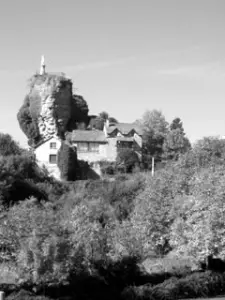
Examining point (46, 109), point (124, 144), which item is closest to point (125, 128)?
point (124, 144)

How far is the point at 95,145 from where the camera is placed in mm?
69375

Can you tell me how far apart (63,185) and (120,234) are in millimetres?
34481

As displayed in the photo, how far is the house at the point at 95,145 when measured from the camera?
66.9m

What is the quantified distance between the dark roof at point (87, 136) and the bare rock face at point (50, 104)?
4.33 metres

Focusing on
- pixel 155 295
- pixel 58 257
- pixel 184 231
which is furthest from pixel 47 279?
pixel 184 231

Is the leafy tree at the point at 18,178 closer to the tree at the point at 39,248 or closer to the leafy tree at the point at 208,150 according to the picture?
the leafy tree at the point at 208,150

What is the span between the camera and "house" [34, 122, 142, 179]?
66875 mm

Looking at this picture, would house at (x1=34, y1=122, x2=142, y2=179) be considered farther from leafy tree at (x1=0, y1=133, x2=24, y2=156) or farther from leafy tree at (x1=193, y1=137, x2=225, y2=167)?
leafy tree at (x1=193, y1=137, x2=225, y2=167)

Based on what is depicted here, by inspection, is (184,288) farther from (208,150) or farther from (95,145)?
(95,145)

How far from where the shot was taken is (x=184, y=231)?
2778 centimetres

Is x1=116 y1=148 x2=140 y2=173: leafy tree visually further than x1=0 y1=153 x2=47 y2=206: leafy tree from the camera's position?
Yes

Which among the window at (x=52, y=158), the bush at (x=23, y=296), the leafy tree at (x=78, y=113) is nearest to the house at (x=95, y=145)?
the window at (x=52, y=158)

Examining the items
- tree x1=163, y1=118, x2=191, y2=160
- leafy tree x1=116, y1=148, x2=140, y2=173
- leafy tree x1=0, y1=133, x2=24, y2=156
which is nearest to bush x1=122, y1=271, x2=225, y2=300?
leafy tree x1=116, y1=148, x2=140, y2=173

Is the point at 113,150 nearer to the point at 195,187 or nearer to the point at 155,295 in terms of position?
the point at 195,187
